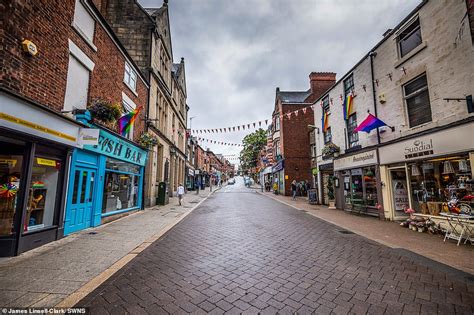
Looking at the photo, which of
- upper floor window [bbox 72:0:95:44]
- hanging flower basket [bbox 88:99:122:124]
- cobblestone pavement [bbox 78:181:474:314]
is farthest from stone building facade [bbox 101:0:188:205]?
cobblestone pavement [bbox 78:181:474:314]

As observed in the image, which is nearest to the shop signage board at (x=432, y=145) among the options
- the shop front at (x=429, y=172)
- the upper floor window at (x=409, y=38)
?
the shop front at (x=429, y=172)

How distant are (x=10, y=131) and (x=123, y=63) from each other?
7365mm

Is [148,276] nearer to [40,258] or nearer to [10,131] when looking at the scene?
[40,258]

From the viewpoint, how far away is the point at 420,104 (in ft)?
28.6

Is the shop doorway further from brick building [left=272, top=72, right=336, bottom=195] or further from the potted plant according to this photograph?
brick building [left=272, top=72, right=336, bottom=195]

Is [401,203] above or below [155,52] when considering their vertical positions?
below

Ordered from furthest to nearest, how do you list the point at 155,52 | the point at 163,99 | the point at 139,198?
1. the point at 163,99
2. the point at 155,52
3. the point at 139,198

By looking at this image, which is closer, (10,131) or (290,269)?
(290,269)

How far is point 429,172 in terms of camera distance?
329 inches

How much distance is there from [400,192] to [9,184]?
14.3 m

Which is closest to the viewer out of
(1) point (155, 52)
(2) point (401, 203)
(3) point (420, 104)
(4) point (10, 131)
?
(4) point (10, 131)

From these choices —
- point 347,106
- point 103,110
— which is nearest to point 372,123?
point 347,106

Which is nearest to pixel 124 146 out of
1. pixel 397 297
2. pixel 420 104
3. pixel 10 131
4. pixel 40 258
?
pixel 10 131

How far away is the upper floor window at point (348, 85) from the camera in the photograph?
13117 mm
